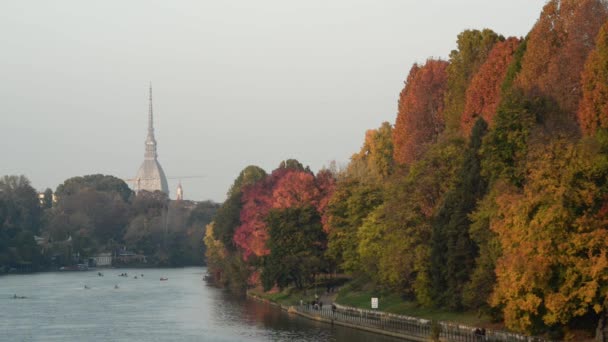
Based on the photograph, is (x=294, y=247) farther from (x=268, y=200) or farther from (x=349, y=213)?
(x=268, y=200)

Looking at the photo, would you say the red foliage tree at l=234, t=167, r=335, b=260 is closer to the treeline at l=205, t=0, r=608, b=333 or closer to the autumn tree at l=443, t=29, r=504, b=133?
the treeline at l=205, t=0, r=608, b=333

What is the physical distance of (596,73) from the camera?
60.2 m

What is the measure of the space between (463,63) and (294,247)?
23771 mm

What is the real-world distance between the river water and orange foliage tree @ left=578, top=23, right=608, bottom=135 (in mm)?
19450

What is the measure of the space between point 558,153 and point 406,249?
68.8 feet

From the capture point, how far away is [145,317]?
93438 mm

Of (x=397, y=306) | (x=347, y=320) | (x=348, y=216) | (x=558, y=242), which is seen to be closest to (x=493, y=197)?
(x=558, y=242)

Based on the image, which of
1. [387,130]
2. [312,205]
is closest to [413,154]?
[312,205]

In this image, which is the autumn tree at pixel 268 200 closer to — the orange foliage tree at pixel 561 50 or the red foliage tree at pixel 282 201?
the red foliage tree at pixel 282 201

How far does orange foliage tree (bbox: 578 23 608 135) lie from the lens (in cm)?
5916

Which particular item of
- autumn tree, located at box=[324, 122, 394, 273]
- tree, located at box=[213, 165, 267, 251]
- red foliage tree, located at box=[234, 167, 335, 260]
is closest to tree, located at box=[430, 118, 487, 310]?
autumn tree, located at box=[324, 122, 394, 273]

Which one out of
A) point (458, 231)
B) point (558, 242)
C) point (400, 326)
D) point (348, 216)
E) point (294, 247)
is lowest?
point (400, 326)

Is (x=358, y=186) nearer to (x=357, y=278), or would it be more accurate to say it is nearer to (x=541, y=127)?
(x=357, y=278)

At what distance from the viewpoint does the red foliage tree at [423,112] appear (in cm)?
9838
